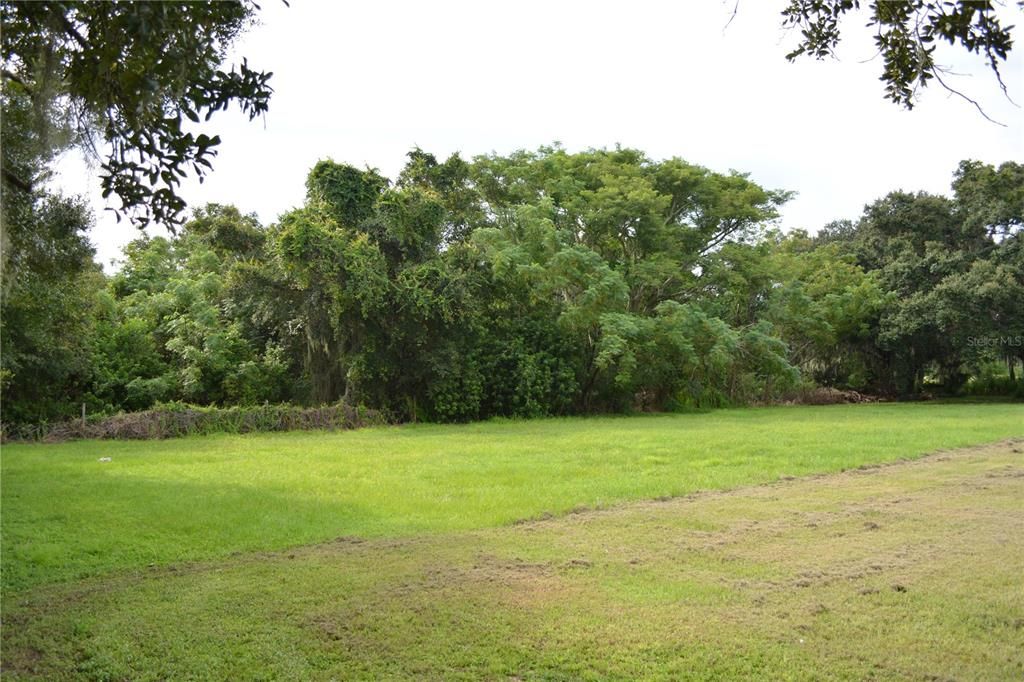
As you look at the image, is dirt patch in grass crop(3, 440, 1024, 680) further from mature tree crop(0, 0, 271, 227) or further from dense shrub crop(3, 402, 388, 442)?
dense shrub crop(3, 402, 388, 442)

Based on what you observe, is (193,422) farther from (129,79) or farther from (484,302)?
(129,79)

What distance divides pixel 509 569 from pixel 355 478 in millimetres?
4696

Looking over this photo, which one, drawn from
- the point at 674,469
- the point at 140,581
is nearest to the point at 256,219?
the point at 674,469

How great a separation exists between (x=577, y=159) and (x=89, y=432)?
53.0 feet

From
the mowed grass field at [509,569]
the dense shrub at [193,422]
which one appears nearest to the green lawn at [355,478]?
the mowed grass field at [509,569]

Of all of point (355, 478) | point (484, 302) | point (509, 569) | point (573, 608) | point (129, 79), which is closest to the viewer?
point (129, 79)

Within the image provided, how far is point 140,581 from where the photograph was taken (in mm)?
5516

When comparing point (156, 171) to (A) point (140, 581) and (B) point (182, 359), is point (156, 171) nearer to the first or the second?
(A) point (140, 581)

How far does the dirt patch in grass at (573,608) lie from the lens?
4.10 meters

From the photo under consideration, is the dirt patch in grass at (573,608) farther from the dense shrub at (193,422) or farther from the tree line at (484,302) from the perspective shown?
the dense shrub at (193,422)

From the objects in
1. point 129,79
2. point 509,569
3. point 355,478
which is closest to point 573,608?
point 509,569

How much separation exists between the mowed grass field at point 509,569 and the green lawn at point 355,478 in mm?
51

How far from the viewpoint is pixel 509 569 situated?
5840 millimetres

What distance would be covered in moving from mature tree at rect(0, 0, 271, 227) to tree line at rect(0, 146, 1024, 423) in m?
8.15
